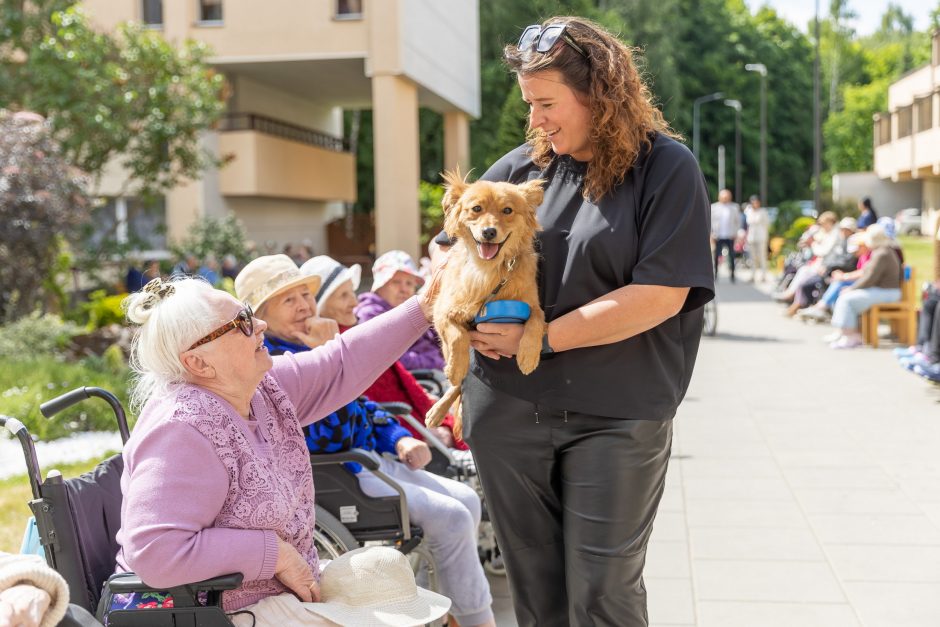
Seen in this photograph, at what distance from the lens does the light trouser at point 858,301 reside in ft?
46.7

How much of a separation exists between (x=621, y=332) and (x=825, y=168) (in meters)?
89.2

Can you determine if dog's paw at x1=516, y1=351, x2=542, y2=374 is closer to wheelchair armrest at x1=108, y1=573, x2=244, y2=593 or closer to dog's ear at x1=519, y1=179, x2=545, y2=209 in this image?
dog's ear at x1=519, y1=179, x2=545, y2=209

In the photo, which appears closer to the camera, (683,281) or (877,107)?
(683,281)

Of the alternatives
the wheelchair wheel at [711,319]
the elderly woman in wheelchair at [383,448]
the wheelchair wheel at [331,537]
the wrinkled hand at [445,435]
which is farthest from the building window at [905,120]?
the wheelchair wheel at [331,537]

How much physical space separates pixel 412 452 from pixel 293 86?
24.5 m

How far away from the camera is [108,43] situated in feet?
54.7

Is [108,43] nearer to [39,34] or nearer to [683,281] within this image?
[39,34]

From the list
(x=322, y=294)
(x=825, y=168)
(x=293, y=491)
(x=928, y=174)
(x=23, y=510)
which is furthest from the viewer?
(x=825, y=168)

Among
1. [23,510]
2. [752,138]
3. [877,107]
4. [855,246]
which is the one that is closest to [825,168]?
[877,107]

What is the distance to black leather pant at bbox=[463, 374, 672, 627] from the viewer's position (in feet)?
9.63

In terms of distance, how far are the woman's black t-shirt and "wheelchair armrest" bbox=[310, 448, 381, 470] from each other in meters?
1.41

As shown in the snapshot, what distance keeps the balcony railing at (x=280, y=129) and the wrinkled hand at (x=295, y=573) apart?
22.6 metres

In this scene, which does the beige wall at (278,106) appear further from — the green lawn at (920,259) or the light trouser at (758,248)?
the green lawn at (920,259)

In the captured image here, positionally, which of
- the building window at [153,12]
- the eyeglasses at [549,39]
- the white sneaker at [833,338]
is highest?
the building window at [153,12]
